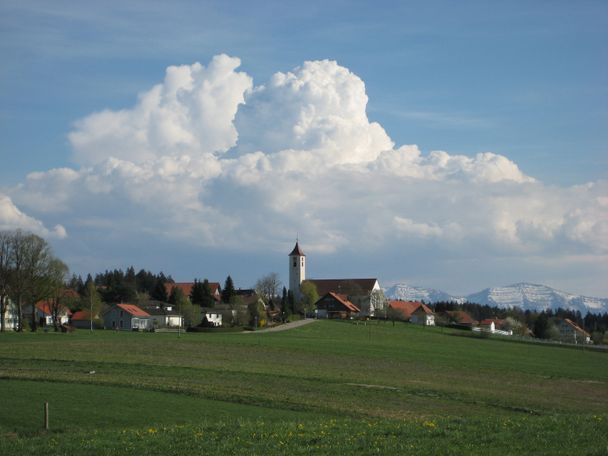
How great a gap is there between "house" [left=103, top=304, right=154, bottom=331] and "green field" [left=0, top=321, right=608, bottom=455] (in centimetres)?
4319

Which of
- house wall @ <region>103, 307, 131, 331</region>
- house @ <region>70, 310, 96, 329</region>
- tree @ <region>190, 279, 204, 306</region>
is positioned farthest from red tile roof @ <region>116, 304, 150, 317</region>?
tree @ <region>190, 279, 204, 306</region>

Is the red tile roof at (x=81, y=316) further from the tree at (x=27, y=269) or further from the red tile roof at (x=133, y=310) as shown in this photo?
the tree at (x=27, y=269)

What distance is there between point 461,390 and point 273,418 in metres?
20.4

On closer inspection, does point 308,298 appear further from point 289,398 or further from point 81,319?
point 289,398

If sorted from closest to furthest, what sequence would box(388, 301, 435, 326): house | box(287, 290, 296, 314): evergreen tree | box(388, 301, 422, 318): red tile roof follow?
1. box(287, 290, 296, 314): evergreen tree
2. box(388, 301, 422, 318): red tile roof
3. box(388, 301, 435, 326): house

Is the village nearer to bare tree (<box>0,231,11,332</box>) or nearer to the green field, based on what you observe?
bare tree (<box>0,231,11,332</box>)

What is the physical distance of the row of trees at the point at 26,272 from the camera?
100 metres

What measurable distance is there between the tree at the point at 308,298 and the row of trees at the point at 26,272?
2650 inches

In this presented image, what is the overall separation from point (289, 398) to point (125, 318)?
3759 inches

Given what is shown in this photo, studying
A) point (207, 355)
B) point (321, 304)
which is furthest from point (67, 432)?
point (321, 304)

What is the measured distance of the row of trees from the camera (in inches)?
3949

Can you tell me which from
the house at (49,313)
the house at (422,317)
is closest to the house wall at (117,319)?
the house at (49,313)

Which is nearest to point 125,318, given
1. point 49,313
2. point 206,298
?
point 49,313

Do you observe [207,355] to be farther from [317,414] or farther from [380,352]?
[317,414]
